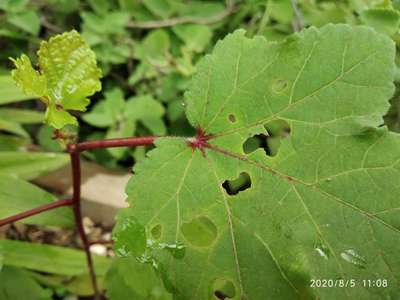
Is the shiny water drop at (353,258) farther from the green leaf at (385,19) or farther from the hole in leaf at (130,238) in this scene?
the green leaf at (385,19)

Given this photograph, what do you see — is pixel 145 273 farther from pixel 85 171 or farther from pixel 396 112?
pixel 85 171

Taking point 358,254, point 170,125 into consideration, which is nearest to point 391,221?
point 358,254

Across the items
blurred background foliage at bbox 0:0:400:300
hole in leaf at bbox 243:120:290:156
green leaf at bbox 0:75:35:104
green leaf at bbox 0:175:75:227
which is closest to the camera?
green leaf at bbox 0:175:75:227

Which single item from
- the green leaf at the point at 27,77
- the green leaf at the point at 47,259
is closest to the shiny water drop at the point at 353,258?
the green leaf at the point at 27,77

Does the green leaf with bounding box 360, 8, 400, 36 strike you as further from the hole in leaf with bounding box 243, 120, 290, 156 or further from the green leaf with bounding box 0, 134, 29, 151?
the green leaf with bounding box 0, 134, 29, 151

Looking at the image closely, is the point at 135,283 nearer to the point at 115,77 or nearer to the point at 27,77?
the point at 27,77

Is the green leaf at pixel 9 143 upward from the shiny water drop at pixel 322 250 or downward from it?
upward

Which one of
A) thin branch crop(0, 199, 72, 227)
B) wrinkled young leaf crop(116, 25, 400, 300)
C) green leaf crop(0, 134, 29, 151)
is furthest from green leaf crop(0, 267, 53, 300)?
wrinkled young leaf crop(116, 25, 400, 300)
